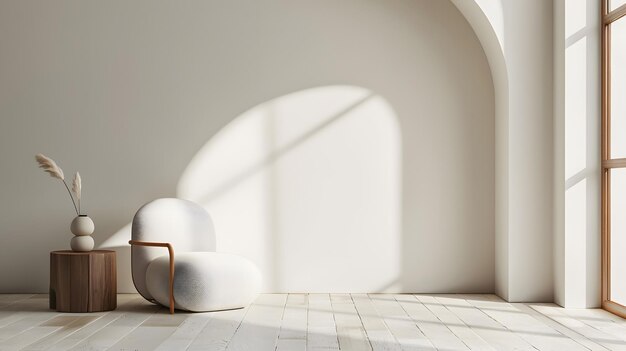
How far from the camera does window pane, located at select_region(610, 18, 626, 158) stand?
18.0 ft

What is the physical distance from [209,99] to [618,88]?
3.24 m

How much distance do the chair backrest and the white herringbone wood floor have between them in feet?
1.16

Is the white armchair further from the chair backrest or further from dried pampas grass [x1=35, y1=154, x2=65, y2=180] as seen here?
dried pampas grass [x1=35, y1=154, x2=65, y2=180]

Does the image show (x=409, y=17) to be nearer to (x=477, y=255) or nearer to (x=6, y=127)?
(x=477, y=255)

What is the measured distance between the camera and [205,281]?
5.56m

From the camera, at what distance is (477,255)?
264 inches

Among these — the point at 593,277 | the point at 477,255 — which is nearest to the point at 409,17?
the point at 477,255

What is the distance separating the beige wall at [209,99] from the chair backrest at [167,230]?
0.49 m

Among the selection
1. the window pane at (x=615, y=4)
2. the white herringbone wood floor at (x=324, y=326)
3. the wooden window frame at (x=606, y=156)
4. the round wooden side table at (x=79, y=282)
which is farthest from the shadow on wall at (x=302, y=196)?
the window pane at (x=615, y=4)

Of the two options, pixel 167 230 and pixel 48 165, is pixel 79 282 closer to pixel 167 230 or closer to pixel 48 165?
pixel 167 230

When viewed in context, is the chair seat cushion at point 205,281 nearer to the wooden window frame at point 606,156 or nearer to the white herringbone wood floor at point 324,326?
the white herringbone wood floor at point 324,326

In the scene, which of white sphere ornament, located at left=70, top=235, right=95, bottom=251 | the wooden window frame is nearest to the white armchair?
white sphere ornament, located at left=70, top=235, right=95, bottom=251

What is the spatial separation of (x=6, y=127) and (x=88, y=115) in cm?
71

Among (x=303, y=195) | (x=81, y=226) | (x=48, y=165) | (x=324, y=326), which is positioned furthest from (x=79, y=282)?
(x=303, y=195)
